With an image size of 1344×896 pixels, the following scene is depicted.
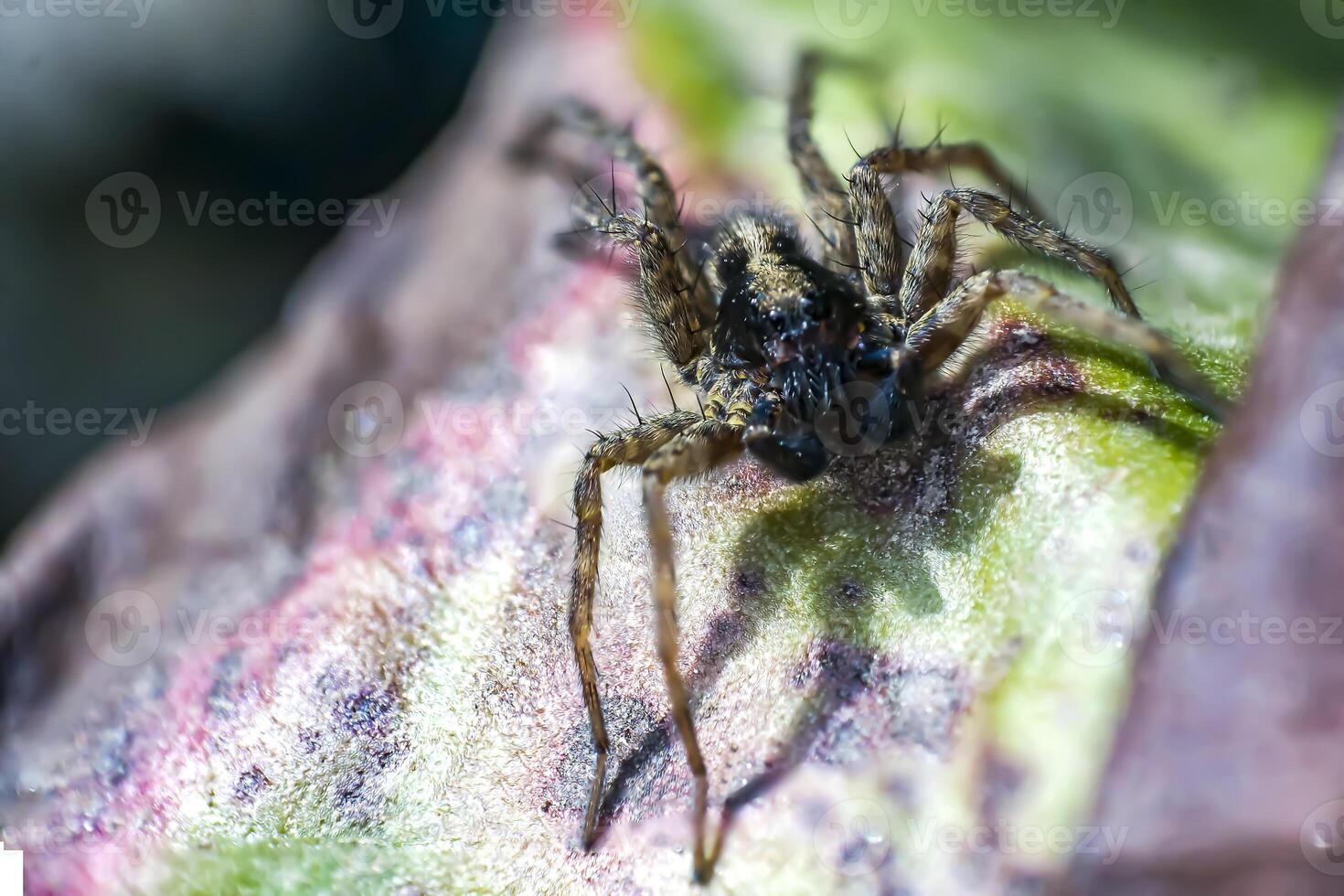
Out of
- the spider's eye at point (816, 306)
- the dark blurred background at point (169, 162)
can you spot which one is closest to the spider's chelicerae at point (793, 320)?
the spider's eye at point (816, 306)

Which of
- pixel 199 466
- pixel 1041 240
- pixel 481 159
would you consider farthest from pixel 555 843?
pixel 481 159

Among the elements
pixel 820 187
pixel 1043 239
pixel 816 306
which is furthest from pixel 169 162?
pixel 1043 239

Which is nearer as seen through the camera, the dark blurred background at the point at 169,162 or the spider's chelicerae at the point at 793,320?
the spider's chelicerae at the point at 793,320

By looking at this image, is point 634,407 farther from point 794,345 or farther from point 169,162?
point 169,162

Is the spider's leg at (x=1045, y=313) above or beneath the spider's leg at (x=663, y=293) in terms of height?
beneath

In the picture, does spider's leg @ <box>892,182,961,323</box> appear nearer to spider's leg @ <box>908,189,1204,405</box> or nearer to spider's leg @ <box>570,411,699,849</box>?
spider's leg @ <box>908,189,1204,405</box>

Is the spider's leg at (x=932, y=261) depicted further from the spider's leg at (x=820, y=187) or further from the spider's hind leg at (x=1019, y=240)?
the spider's leg at (x=820, y=187)

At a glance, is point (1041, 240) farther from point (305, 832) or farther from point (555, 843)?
point (305, 832)
